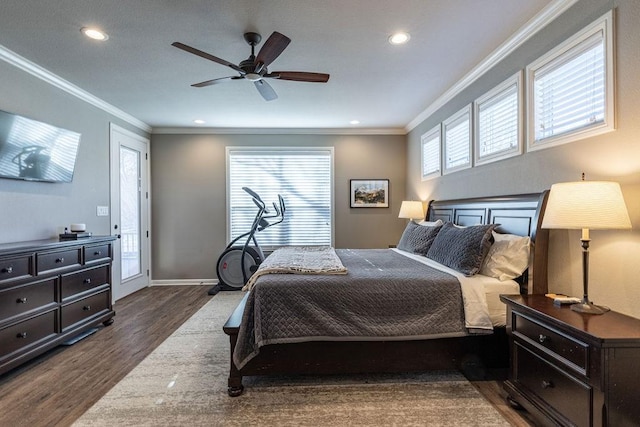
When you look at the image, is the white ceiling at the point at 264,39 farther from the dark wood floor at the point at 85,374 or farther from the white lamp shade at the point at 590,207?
the dark wood floor at the point at 85,374

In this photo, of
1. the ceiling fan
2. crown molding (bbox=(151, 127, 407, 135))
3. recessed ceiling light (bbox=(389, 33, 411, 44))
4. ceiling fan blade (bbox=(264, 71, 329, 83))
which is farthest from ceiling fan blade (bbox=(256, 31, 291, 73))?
crown molding (bbox=(151, 127, 407, 135))

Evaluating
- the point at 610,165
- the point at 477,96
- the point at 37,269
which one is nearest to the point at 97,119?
the point at 37,269

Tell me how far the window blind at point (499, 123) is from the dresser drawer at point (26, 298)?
4207mm

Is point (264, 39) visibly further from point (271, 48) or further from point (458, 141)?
point (458, 141)

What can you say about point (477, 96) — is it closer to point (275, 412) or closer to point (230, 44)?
point (230, 44)

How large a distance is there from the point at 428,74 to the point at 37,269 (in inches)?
160

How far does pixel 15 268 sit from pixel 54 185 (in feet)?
4.22

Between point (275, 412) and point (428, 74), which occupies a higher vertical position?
point (428, 74)

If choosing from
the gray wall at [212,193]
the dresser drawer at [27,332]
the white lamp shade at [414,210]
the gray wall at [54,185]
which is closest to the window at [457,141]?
the white lamp shade at [414,210]

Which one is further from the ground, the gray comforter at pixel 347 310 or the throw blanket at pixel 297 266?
the throw blanket at pixel 297 266

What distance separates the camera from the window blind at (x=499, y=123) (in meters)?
2.76

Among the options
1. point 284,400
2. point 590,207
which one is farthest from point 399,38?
point 284,400

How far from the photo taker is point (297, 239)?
18.3 feet

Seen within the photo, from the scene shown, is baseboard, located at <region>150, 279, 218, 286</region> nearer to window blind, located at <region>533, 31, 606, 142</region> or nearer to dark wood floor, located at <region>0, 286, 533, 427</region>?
dark wood floor, located at <region>0, 286, 533, 427</region>
